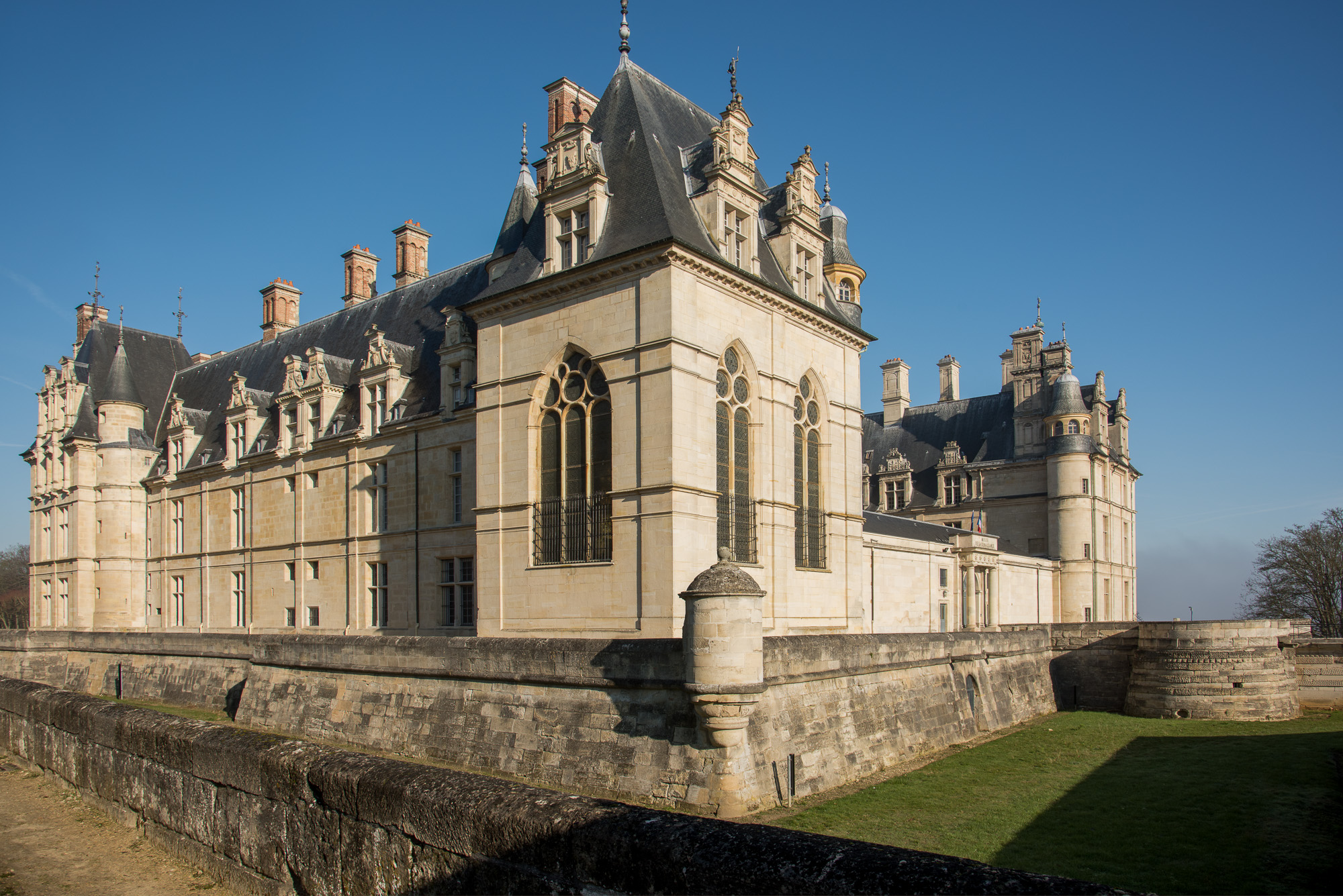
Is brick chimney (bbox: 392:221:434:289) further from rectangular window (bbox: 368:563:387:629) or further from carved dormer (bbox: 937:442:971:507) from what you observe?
carved dormer (bbox: 937:442:971:507)

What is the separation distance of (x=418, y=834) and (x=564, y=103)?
77.6 ft

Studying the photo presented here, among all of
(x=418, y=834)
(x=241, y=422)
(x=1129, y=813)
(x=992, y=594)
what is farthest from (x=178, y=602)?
(x=418, y=834)

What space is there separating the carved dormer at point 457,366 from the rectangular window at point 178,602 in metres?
17.9

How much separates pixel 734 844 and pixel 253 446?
108 ft

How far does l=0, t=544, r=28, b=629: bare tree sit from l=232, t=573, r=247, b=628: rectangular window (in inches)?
1805

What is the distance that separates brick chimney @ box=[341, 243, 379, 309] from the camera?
38375mm

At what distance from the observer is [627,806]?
208 inches

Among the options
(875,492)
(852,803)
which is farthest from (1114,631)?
(875,492)

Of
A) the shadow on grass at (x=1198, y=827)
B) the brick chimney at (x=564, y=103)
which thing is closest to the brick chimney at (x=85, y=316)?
the brick chimney at (x=564, y=103)

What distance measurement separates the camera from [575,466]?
1947 centimetres

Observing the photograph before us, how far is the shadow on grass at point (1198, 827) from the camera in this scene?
11.2m

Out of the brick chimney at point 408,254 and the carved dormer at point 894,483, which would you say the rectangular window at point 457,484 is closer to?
the brick chimney at point 408,254

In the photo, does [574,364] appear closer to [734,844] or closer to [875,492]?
[734,844]

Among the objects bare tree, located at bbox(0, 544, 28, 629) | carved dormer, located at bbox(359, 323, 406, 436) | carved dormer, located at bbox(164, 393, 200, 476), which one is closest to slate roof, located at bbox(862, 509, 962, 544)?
carved dormer, located at bbox(359, 323, 406, 436)
